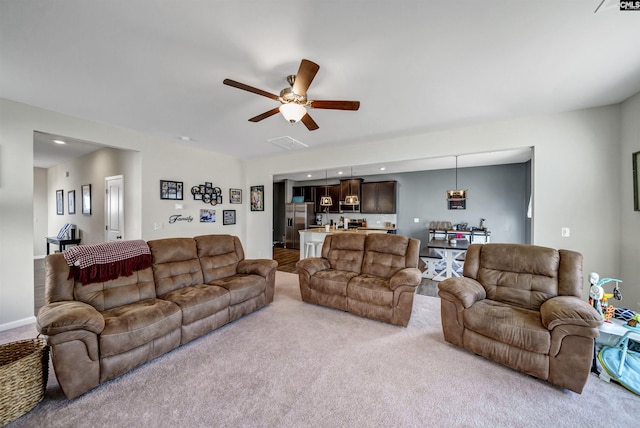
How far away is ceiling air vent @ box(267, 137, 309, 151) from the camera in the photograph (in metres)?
4.21

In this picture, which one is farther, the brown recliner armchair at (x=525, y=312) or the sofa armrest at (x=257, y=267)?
the sofa armrest at (x=257, y=267)

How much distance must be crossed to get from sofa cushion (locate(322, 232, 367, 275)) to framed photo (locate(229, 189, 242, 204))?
115 inches

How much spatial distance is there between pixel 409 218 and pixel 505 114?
14.8ft

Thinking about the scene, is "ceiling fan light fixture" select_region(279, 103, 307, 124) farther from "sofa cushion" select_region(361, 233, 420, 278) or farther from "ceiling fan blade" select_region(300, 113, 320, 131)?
"sofa cushion" select_region(361, 233, 420, 278)

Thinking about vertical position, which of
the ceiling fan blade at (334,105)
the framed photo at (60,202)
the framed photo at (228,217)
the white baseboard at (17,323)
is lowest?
the white baseboard at (17,323)

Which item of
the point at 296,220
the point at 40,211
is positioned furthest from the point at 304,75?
the point at 40,211

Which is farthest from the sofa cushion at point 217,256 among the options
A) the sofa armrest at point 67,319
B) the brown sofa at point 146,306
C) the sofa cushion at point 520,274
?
the sofa cushion at point 520,274

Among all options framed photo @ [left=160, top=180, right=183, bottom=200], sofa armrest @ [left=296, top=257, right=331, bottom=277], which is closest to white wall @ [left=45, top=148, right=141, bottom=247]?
framed photo @ [left=160, top=180, right=183, bottom=200]

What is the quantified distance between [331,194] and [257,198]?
127 inches

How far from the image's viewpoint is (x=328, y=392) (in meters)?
1.75

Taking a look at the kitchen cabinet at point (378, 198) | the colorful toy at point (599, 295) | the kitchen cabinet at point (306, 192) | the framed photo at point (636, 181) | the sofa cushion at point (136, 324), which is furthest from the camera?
the kitchen cabinet at point (306, 192)

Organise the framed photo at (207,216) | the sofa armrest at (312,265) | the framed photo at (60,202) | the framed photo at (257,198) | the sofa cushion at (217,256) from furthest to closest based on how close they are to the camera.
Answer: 1. the framed photo at (60,202)
2. the framed photo at (257,198)
3. the framed photo at (207,216)
4. the sofa armrest at (312,265)
5. the sofa cushion at (217,256)

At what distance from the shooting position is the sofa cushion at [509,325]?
5.98 feet

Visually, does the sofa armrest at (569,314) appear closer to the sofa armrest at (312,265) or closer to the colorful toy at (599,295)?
the colorful toy at (599,295)
